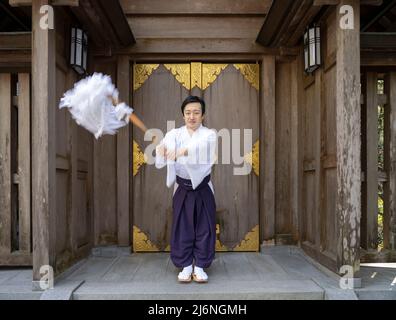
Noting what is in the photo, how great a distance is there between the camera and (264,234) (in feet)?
17.7

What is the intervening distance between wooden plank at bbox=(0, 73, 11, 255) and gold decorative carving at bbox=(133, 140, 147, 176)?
147cm

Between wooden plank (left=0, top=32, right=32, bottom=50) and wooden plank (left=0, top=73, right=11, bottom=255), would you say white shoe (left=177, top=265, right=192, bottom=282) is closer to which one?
wooden plank (left=0, top=73, right=11, bottom=255)

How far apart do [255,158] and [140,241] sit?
179 cm

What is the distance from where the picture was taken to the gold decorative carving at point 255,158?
5.52 m

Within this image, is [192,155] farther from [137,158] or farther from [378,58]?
[378,58]

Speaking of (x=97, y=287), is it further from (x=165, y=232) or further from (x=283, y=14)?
(x=283, y=14)

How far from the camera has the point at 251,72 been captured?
553 cm

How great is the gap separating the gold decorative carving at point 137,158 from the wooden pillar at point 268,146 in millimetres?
1537

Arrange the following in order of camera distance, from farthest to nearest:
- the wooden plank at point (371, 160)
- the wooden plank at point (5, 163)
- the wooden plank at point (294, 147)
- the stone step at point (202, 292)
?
the wooden plank at point (294, 147) → the wooden plank at point (371, 160) → the wooden plank at point (5, 163) → the stone step at point (202, 292)

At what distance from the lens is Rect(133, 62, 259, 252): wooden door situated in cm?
547

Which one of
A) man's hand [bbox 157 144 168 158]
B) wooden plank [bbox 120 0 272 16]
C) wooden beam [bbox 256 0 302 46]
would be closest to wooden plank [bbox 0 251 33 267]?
man's hand [bbox 157 144 168 158]

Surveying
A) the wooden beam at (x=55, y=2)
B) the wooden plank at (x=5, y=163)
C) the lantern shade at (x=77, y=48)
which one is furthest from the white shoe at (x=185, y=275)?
the wooden beam at (x=55, y=2)

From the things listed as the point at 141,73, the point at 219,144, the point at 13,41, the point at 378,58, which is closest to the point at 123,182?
the point at 219,144

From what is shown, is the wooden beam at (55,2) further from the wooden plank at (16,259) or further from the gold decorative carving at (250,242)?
the gold decorative carving at (250,242)
